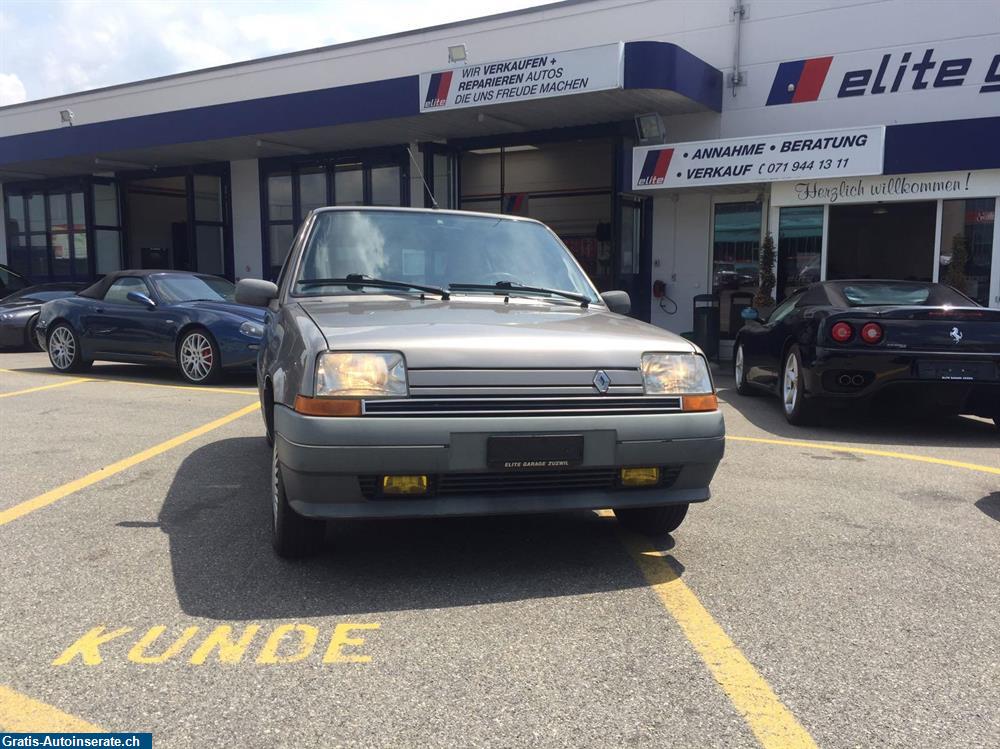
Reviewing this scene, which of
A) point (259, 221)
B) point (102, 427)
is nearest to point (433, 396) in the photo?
point (102, 427)

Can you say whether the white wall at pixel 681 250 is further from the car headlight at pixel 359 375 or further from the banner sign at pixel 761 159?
the car headlight at pixel 359 375

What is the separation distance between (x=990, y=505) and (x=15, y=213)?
28180mm

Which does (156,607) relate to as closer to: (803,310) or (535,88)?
(803,310)

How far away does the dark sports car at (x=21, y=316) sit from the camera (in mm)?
14117

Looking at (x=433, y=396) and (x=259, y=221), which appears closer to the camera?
(x=433, y=396)

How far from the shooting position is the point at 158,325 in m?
9.88

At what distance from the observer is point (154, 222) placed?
84.5ft

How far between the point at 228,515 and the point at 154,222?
23992 millimetres

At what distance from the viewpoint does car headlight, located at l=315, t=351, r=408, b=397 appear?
3076 mm

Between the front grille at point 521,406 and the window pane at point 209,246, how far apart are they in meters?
20.1

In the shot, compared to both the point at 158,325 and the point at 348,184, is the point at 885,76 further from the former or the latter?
the point at 348,184

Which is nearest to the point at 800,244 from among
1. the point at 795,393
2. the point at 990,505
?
the point at 795,393

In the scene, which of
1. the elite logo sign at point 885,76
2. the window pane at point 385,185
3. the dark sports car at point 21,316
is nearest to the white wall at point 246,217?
the window pane at point 385,185

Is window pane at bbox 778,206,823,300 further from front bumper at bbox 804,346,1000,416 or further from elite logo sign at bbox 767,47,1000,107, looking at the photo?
front bumper at bbox 804,346,1000,416
